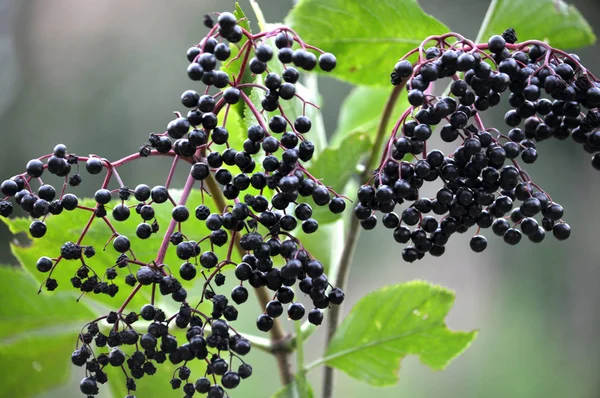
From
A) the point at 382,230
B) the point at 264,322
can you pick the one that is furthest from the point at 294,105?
the point at 382,230

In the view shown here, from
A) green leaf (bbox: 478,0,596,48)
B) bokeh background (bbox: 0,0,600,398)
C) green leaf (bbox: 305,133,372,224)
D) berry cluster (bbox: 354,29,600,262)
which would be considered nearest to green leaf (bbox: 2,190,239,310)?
green leaf (bbox: 305,133,372,224)

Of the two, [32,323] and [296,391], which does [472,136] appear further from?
[32,323]

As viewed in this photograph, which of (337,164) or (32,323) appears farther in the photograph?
(32,323)

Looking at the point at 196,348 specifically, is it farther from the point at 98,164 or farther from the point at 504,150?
the point at 504,150

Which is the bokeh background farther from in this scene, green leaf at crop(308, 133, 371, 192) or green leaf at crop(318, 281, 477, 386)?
green leaf at crop(308, 133, 371, 192)

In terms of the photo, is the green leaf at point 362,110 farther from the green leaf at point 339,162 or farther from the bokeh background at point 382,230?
the bokeh background at point 382,230

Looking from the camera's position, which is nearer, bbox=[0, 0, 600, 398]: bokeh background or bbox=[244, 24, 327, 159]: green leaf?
bbox=[244, 24, 327, 159]: green leaf
